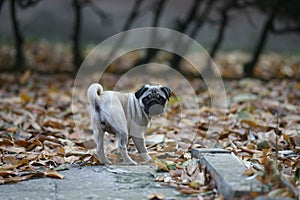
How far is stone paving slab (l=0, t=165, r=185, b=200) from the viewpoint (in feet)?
9.91

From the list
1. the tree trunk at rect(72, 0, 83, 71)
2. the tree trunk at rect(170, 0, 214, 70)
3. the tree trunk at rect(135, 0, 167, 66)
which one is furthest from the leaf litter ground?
the tree trunk at rect(135, 0, 167, 66)

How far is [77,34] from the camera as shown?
27.8 feet

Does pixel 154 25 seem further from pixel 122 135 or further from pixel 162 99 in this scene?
pixel 122 135

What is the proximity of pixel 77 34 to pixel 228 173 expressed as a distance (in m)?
5.86

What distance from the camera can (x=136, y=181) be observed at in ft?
10.9

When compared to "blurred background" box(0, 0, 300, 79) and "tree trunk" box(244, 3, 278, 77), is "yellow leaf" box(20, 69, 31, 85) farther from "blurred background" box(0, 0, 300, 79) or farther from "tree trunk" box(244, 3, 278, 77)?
"tree trunk" box(244, 3, 278, 77)

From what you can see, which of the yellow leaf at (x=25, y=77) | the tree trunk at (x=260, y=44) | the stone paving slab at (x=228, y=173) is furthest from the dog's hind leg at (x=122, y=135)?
the tree trunk at (x=260, y=44)

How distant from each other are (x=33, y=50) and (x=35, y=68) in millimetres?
1474

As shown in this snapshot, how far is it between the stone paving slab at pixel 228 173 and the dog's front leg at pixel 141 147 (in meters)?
0.45

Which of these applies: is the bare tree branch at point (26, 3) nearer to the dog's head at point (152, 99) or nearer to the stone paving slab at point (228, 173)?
the dog's head at point (152, 99)

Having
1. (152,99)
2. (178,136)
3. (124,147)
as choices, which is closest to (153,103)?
(152,99)

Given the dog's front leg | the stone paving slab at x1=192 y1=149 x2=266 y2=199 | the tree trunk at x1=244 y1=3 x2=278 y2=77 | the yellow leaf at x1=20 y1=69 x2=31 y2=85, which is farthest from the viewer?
the tree trunk at x1=244 y1=3 x2=278 y2=77

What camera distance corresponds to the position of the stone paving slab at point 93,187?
302 centimetres

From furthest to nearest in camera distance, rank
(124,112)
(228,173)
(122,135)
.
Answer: (124,112) < (122,135) < (228,173)
